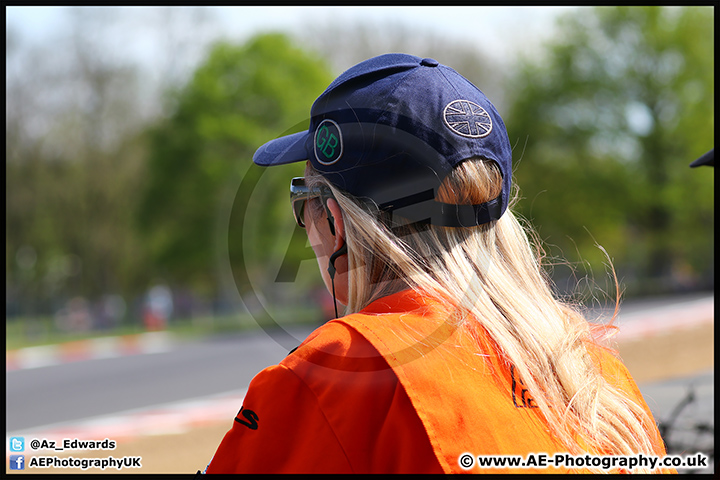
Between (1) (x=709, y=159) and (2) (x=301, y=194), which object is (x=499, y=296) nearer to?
(2) (x=301, y=194)

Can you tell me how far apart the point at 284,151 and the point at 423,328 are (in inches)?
24.8

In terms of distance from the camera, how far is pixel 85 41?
24.8 metres

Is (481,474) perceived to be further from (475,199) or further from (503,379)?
(475,199)

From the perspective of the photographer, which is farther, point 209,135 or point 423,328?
point 209,135

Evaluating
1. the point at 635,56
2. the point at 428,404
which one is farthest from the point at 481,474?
the point at 635,56

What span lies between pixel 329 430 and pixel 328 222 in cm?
47

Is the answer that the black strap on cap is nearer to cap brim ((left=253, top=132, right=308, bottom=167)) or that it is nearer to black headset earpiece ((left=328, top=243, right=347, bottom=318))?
black headset earpiece ((left=328, top=243, right=347, bottom=318))

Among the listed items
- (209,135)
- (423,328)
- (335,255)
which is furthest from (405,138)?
(209,135)

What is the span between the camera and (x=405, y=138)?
120 centimetres

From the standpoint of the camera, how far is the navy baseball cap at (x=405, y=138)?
47.1 inches
